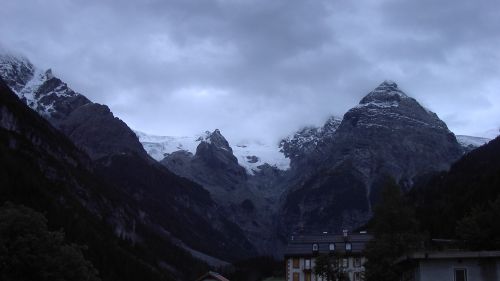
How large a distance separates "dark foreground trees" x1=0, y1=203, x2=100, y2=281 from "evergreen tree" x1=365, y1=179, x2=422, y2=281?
27.5 m

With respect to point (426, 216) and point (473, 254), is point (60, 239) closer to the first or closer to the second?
point (473, 254)

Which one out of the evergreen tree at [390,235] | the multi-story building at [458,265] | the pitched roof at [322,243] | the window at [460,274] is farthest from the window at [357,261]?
the window at [460,274]

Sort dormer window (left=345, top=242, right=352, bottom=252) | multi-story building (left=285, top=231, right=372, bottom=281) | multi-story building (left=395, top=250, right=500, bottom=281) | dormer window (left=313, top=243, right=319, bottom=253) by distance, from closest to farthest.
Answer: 1. multi-story building (left=395, top=250, right=500, bottom=281)
2. multi-story building (left=285, top=231, right=372, bottom=281)
3. dormer window (left=345, top=242, right=352, bottom=252)
4. dormer window (left=313, top=243, right=319, bottom=253)

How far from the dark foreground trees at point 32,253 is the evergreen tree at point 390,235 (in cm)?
2745

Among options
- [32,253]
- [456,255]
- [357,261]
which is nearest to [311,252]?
[357,261]

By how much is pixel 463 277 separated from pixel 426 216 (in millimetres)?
123261

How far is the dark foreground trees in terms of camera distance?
63.5 metres

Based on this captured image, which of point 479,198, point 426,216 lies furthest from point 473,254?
point 426,216

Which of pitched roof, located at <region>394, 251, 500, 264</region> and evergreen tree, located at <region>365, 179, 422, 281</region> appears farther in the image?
evergreen tree, located at <region>365, 179, 422, 281</region>

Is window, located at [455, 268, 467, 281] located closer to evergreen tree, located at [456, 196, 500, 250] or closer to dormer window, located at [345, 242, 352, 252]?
evergreen tree, located at [456, 196, 500, 250]

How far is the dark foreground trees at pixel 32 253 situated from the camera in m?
63.5

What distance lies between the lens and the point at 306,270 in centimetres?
12088

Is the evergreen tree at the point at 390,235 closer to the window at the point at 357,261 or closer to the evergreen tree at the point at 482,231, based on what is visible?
the evergreen tree at the point at 482,231

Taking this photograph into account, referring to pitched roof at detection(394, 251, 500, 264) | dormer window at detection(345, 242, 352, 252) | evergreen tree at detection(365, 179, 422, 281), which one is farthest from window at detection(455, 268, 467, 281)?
dormer window at detection(345, 242, 352, 252)
